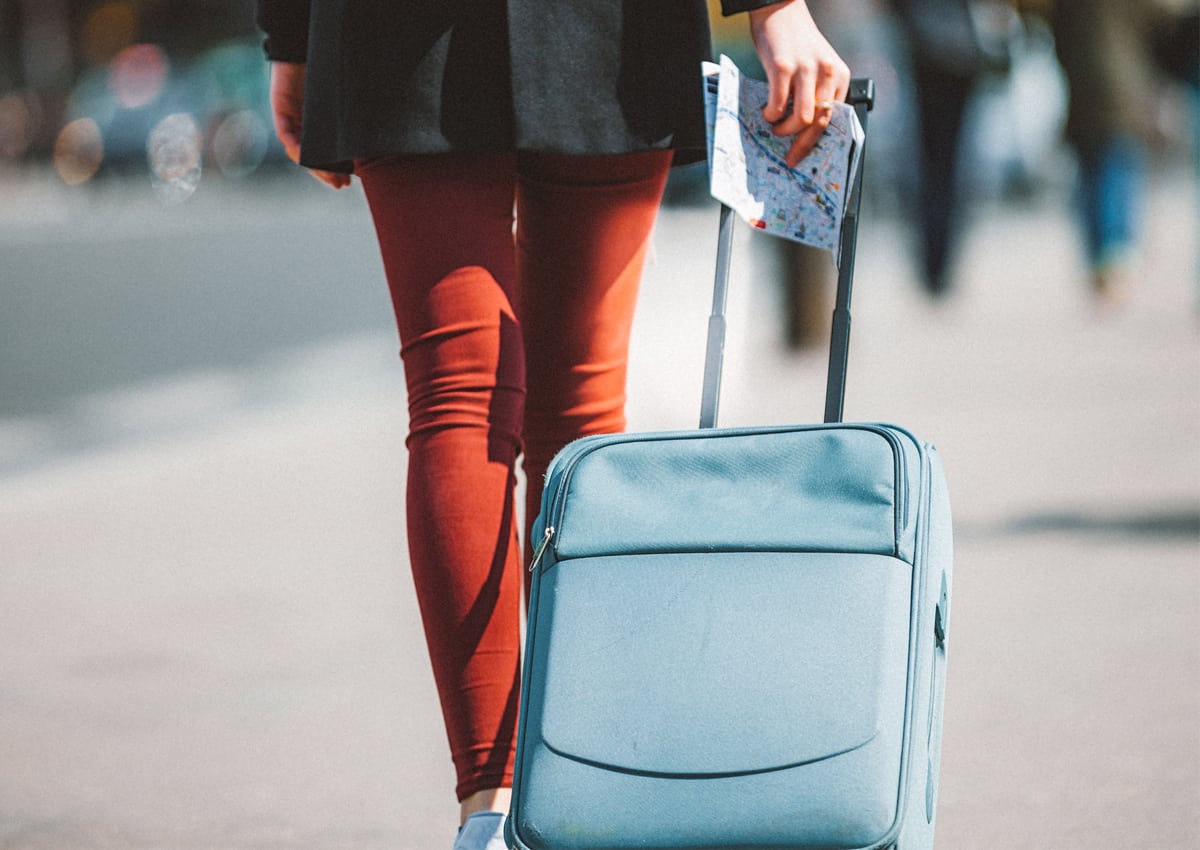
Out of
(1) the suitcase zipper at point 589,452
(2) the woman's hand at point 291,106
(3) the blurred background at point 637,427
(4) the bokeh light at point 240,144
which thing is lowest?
(4) the bokeh light at point 240,144

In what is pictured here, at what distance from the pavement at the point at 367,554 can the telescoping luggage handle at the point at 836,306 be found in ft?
2.22

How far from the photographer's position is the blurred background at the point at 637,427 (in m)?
2.80

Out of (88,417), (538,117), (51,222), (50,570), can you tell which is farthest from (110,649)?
(51,222)

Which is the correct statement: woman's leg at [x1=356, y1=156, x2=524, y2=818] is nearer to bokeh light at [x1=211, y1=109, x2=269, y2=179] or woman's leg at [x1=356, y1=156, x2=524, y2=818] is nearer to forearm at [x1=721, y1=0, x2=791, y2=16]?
forearm at [x1=721, y1=0, x2=791, y2=16]

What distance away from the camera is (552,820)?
6.23 feet

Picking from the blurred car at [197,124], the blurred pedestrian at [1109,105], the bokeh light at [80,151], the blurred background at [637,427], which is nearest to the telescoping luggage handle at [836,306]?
the blurred background at [637,427]

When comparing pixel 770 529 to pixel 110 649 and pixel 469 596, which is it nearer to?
pixel 469 596

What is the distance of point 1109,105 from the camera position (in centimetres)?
806

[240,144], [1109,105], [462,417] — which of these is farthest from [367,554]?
[240,144]

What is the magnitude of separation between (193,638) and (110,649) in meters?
0.16

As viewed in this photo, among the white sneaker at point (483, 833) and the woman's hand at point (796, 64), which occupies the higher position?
the woman's hand at point (796, 64)

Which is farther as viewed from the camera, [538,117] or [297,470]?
[297,470]

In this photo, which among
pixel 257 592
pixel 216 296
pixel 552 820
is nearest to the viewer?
pixel 552 820

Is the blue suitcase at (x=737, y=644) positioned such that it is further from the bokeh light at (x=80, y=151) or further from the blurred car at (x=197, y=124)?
the bokeh light at (x=80, y=151)
